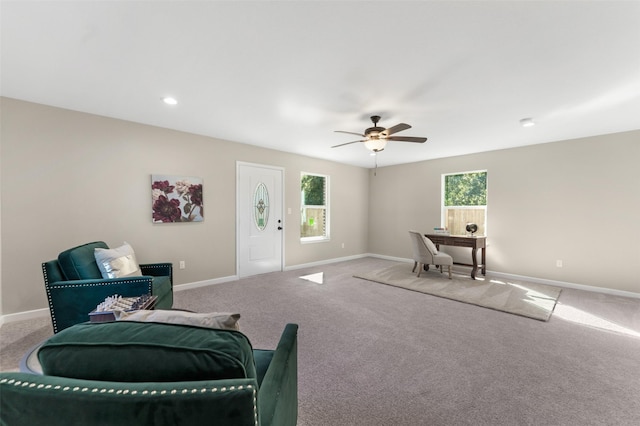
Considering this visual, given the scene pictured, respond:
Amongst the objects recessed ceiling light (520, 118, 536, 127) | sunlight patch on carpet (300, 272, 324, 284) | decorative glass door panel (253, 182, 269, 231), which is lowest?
sunlight patch on carpet (300, 272, 324, 284)

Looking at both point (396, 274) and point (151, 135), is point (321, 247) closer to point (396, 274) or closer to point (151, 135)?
point (396, 274)

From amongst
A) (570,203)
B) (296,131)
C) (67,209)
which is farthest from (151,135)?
(570,203)

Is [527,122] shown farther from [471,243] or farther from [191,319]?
[191,319]

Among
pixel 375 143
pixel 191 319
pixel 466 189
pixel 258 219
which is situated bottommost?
pixel 191 319

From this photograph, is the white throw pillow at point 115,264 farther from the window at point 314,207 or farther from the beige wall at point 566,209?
the beige wall at point 566,209

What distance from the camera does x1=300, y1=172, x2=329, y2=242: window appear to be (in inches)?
234

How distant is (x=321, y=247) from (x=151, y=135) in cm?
396

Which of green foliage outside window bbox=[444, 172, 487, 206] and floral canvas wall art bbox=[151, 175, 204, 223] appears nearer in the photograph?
floral canvas wall art bbox=[151, 175, 204, 223]

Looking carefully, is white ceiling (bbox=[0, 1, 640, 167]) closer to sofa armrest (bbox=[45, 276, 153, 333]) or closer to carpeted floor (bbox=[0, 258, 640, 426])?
sofa armrest (bbox=[45, 276, 153, 333])

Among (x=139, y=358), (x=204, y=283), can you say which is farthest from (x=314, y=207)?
(x=139, y=358)

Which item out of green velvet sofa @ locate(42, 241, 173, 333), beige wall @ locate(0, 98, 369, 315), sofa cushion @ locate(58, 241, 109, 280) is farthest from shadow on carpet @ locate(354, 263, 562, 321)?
sofa cushion @ locate(58, 241, 109, 280)

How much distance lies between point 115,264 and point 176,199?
1700 mm

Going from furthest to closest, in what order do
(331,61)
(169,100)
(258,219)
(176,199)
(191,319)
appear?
(258,219)
(176,199)
(169,100)
(331,61)
(191,319)

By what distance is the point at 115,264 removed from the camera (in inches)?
101
